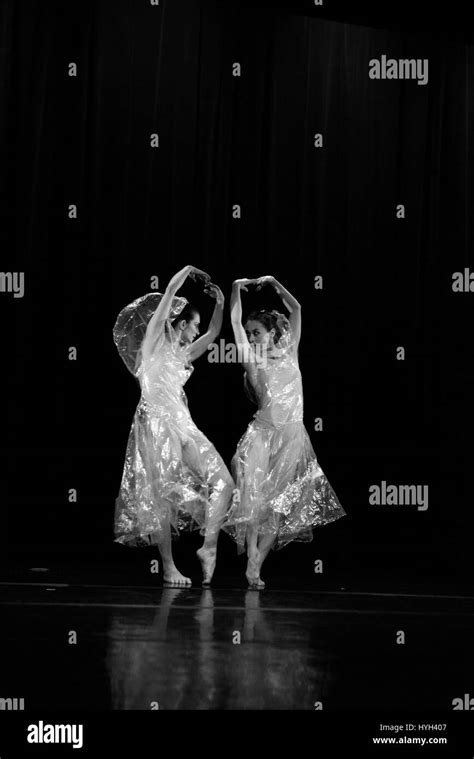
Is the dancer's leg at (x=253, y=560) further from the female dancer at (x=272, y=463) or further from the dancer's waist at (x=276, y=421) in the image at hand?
the dancer's waist at (x=276, y=421)

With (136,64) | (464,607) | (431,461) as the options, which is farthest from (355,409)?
(136,64)

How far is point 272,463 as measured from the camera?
4301mm

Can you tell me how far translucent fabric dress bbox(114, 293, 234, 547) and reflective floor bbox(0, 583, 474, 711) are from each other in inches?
17.2

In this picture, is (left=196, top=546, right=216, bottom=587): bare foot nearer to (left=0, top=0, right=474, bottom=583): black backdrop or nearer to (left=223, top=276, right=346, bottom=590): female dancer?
(left=223, top=276, right=346, bottom=590): female dancer

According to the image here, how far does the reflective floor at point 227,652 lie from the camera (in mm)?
2082

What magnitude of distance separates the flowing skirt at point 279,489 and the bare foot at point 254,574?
69 millimetres

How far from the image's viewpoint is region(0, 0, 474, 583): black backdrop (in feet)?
16.4

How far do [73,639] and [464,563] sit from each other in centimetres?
308

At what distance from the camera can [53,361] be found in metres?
5.00

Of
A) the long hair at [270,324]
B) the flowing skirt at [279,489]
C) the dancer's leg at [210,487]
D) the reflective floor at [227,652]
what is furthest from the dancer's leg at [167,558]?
the long hair at [270,324]

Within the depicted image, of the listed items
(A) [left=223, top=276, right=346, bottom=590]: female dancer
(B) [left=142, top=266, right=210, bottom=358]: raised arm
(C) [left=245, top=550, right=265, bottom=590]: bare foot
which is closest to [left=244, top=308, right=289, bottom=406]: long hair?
(A) [left=223, top=276, right=346, bottom=590]: female dancer

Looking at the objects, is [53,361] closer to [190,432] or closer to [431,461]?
[190,432]

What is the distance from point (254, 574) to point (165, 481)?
0.53 m

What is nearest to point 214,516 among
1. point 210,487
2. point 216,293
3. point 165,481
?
point 210,487
